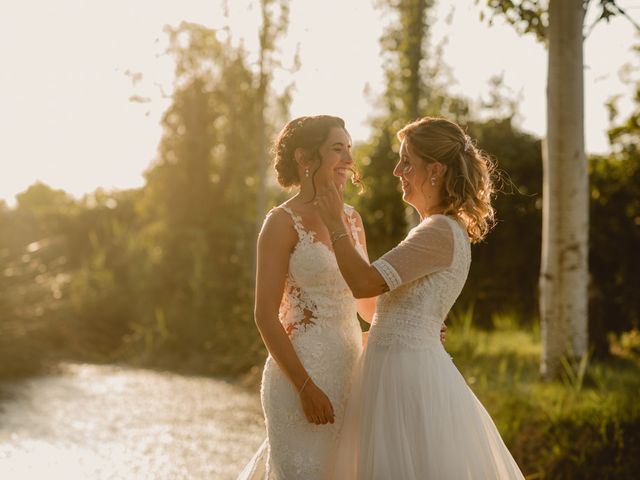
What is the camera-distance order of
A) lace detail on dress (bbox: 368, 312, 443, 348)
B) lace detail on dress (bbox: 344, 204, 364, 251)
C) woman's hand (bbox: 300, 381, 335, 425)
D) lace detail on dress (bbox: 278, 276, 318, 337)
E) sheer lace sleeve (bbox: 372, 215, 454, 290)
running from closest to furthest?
1. sheer lace sleeve (bbox: 372, 215, 454, 290)
2. woman's hand (bbox: 300, 381, 335, 425)
3. lace detail on dress (bbox: 368, 312, 443, 348)
4. lace detail on dress (bbox: 278, 276, 318, 337)
5. lace detail on dress (bbox: 344, 204, 364, 251)

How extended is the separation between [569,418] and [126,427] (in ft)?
14.3

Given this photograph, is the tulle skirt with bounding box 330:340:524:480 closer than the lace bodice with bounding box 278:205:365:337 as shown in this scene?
Yes

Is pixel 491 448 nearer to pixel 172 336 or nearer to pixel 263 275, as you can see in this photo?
pixel 263 275

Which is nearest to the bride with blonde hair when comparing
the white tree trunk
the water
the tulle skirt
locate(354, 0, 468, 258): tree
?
the tulle skirt

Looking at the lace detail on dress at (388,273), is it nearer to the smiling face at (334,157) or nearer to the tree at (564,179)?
the smiling face at (334,157)

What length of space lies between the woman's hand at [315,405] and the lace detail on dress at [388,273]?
57 centimetres

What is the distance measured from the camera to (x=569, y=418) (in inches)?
232

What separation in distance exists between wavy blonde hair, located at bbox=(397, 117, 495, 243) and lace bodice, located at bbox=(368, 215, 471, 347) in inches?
3.8

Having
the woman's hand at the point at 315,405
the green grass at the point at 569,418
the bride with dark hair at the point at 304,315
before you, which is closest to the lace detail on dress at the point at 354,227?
the bride with dark hair at the point at 304,315

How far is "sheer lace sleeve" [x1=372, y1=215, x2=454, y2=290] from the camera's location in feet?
11.1

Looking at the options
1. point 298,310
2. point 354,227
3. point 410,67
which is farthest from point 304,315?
point 410,67

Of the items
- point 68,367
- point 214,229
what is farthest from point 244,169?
point 68,367

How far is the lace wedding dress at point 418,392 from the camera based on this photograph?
3.45m

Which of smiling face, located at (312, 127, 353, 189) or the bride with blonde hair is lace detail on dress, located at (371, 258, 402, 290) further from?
smiling face, located at (312, 127, 353, 189)
